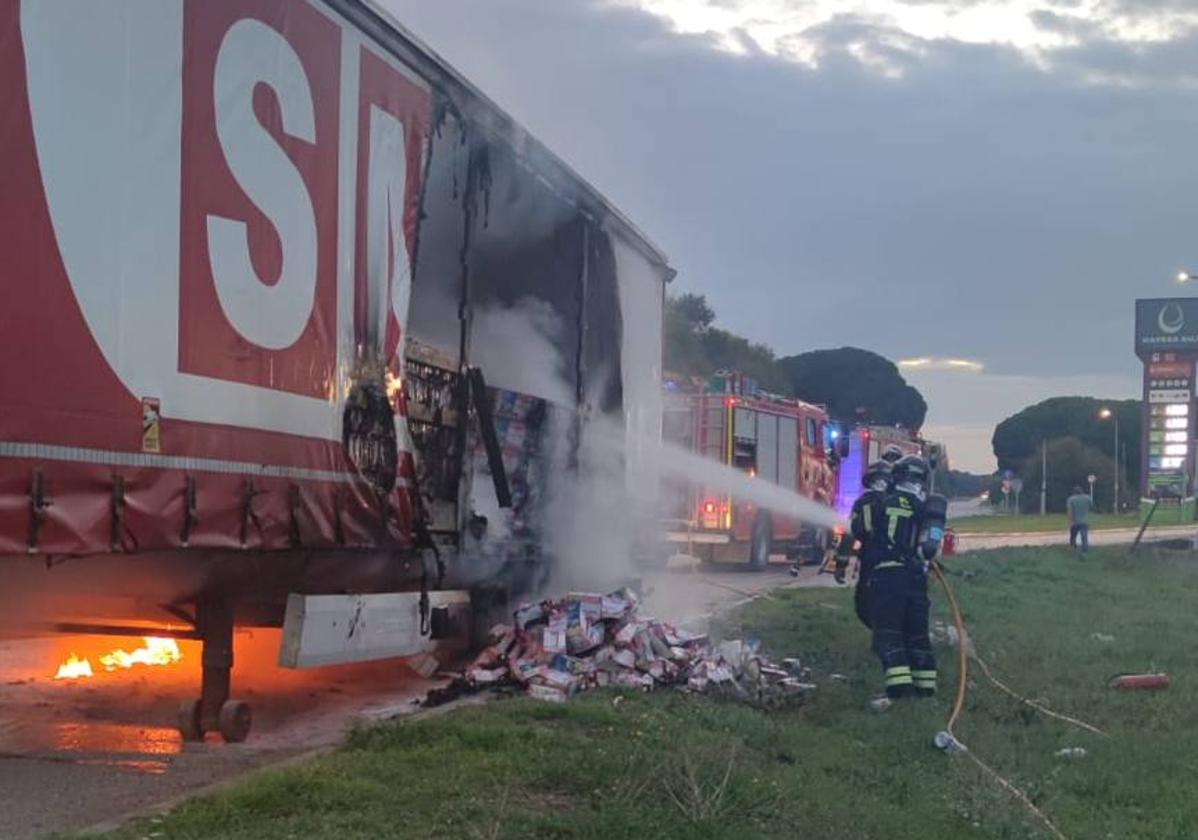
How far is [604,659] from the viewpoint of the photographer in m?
8.21

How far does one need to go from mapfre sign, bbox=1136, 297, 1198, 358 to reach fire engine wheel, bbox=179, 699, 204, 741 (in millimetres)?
35629

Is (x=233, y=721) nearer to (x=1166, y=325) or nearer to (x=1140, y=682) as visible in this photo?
(x=1140, y=682)

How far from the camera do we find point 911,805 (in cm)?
600

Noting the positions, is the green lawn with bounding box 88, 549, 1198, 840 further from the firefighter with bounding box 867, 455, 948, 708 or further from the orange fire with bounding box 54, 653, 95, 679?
the orange fire with bounding box 54, 653, 95, 679

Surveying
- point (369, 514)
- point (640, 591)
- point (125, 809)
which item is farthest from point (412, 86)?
point (640, 591)

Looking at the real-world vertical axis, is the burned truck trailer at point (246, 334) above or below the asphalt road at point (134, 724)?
above

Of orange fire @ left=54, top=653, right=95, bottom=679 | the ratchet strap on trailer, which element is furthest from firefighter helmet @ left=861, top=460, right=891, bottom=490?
orange fire @ left=54, top=653, right=95, bottom=679

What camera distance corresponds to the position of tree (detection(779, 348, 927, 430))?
69938 millimetres

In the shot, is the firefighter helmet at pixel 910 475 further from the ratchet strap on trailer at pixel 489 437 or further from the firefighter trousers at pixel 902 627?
the ratchet strap on trailer at pixel 489 437

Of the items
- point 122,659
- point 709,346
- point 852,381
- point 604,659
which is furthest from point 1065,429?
point 122,659

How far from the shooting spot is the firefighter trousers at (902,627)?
8797mm

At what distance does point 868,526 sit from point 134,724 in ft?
17.2

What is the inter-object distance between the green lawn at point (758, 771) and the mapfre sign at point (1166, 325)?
29278 millimetres

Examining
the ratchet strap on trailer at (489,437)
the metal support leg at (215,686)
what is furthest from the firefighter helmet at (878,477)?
the metal support leg at (215,686)
